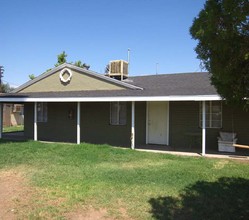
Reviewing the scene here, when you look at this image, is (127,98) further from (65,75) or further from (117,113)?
(65,75)

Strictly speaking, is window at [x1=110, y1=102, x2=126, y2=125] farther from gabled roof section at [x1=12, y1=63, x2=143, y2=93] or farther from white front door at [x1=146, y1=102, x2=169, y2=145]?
white front door at [x1=146, y1=102, x2=169, y2=145]

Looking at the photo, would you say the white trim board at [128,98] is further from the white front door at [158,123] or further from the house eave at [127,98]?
the white front door at [158,123]

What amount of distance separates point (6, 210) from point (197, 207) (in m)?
3.60

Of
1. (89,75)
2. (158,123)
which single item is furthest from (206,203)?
(89,75)

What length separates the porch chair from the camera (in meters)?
13.4

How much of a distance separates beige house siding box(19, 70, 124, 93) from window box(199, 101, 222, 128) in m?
4.48

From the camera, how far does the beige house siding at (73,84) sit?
1717cm

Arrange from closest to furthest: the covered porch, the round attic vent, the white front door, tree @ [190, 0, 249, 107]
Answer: tree @ [190, 0, 249, 107]
the covered porch
the white front door
the round attic vent

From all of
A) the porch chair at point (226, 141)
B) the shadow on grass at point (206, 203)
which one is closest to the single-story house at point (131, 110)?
the porch chair at point (226, 141)

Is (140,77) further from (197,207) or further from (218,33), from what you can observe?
(218,33)

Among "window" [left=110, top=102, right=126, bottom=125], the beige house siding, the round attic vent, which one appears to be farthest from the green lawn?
the round attic vent

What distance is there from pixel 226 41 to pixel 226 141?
9805 millimetres

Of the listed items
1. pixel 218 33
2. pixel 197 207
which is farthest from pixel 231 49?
pixel 197 207

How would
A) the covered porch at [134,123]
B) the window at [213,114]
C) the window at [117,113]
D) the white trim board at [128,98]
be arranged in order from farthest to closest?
the window at [117,113] → the window at [213,114] → the covered porch at [134,123] → the white trim board at [128,98]
